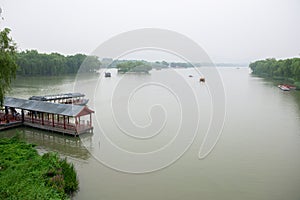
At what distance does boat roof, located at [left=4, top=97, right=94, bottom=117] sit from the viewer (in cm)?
1369

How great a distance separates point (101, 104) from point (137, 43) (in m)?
14.8

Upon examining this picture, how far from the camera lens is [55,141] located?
13281mm

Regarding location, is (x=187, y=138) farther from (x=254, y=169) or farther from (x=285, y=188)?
(x=285, y=188)

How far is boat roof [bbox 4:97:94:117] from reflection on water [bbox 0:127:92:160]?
1299 mm

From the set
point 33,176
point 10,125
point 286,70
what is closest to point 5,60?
point 10,125

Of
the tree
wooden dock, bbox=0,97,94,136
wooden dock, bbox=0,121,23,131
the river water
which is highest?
the tree

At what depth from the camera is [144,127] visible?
1652 cm

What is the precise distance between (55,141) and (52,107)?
232 cm

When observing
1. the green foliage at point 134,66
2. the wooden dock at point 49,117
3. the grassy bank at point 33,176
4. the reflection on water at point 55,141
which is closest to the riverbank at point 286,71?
the green foliage at point 134,66

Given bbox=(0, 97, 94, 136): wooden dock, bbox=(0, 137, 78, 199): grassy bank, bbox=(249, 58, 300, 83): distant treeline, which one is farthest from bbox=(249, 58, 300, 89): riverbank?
bbox=(0, 137, 78, 199): grassy bank

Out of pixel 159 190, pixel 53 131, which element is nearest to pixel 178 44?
pixel 159 190

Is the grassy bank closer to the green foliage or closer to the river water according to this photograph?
the river water

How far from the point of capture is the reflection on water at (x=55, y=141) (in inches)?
467

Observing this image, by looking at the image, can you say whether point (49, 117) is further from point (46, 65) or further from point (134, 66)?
point (134, 66)
